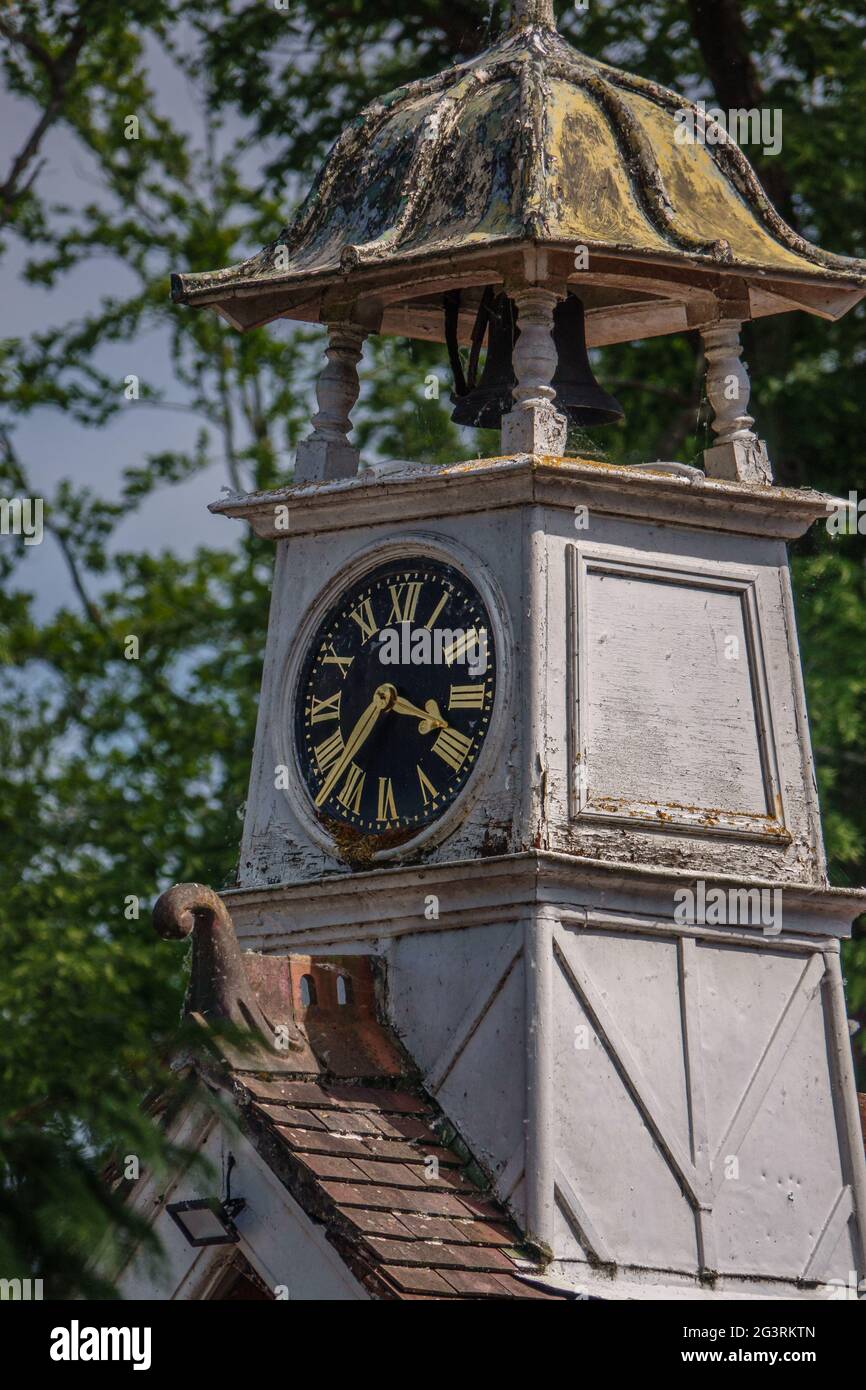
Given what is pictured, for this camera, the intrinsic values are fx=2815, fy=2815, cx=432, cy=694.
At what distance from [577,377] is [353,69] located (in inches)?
420

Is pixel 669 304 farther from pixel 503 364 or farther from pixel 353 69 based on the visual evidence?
pixel 353 69

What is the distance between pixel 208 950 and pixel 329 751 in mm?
1555

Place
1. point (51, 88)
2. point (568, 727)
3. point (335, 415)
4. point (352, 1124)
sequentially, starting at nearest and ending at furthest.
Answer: point (352, 1124) < point (568, 727) < point (335, 415) < point (51, 88)

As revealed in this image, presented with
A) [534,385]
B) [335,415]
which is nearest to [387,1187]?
[534,385]

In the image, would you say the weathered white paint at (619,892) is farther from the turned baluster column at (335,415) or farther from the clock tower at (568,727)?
the turned baluster column at (335,415)

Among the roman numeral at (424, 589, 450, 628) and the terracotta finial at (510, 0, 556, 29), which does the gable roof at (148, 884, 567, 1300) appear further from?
the terracotta finial at (510, 0, 556, 29)

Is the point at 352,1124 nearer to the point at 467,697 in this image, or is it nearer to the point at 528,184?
the point at 467,697

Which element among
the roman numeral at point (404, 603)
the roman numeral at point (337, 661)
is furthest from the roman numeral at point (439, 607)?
the roman numeral at point (337, 661)

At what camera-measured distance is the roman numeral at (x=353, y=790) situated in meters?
11.6

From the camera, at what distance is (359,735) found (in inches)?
460

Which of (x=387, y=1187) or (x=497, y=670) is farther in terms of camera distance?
(x=497, y=670)

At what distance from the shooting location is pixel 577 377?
1269cm

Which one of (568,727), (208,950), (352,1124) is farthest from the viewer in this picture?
(568,727)
